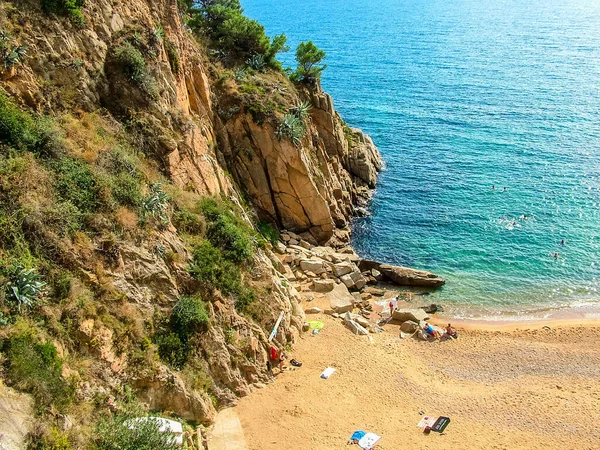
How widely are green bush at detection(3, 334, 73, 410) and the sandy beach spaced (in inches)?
391

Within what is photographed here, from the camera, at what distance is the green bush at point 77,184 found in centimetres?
2492

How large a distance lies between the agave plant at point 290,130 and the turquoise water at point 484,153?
11.4m

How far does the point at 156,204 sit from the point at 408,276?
23.0m

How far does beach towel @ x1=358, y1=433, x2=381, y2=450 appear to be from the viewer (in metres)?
26.2

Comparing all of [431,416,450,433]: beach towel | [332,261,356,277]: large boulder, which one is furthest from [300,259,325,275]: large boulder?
[431,416,450,433]: beach towel

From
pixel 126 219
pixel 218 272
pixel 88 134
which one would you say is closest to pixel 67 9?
pixel 88 134

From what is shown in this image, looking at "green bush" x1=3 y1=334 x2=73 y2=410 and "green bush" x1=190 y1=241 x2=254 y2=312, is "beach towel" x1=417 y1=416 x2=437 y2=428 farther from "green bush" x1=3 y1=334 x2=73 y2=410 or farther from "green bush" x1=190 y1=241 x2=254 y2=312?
"green bush" x1=3 y1=334 x2=73 y2=410

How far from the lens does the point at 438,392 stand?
31031mm

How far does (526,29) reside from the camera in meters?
126

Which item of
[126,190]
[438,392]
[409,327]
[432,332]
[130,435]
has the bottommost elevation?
[130,435]

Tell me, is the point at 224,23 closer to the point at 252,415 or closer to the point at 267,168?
the point at 267,168

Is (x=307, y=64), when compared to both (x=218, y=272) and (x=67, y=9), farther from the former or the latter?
(x=218, y=272)

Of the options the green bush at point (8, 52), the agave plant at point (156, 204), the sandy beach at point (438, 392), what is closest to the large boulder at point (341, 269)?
the sandy beach at point (438, 392)

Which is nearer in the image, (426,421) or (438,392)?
(426,421)
